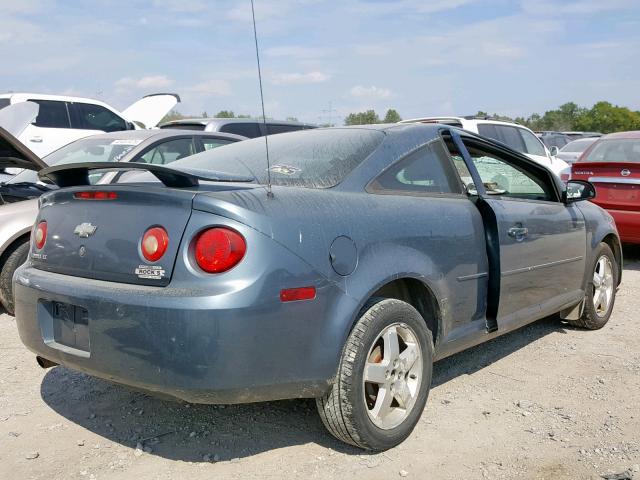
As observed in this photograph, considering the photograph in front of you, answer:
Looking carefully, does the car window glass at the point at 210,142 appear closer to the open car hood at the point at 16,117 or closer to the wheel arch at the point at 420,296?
the open car hood at the point at 16,117

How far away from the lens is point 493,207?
390cm

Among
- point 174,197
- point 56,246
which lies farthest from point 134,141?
point 174,197

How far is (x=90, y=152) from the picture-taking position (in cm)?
686

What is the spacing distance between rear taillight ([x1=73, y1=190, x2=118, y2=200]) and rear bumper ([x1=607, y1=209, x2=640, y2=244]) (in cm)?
601

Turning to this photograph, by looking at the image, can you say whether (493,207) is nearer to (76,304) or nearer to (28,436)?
(76,304)


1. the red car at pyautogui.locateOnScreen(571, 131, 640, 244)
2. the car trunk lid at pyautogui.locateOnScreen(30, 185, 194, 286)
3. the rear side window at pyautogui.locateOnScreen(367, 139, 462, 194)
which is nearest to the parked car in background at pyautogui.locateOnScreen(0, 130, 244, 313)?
the car trunk lid at pyautogui.locateOnScreen(30, 185, 194, 286)

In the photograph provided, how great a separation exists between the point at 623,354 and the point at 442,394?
5.24ft

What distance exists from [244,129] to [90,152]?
144 inches

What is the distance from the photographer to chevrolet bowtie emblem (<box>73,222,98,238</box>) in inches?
114

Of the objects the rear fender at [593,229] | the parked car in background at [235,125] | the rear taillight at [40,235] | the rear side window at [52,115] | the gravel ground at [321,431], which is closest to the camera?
the gravel ground at [321,431]

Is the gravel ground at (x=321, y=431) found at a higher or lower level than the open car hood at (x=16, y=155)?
lower

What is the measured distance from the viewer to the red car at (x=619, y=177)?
7223mm

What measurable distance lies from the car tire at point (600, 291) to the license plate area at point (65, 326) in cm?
371

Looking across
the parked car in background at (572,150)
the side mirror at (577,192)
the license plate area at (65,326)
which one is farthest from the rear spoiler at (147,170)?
the parked car in background at (572,150)
